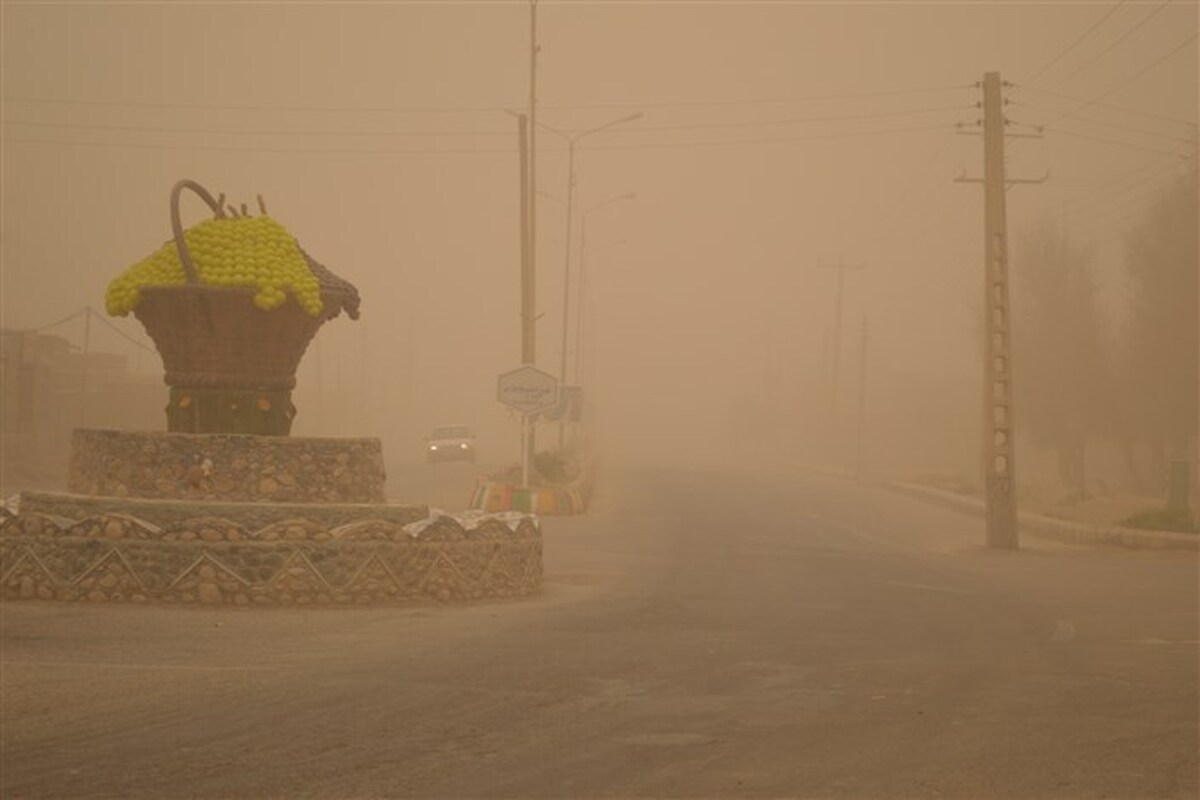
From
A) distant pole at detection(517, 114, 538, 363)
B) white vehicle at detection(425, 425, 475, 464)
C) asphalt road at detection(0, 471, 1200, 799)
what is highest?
distant pole at detection(517, 114, 538, 363)

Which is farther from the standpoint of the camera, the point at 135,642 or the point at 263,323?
the point at 263,323

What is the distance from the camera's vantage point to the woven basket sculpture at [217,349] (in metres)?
17.6

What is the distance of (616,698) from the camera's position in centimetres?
1145

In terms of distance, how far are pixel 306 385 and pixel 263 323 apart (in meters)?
91.5

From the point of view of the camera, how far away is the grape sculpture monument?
1581 centimetres

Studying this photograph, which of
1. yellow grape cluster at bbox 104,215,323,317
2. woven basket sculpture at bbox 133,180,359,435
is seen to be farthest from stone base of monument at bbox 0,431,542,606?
yellow grape cluster at bbox 104,215,323,317

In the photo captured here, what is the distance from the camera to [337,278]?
62.7 ft

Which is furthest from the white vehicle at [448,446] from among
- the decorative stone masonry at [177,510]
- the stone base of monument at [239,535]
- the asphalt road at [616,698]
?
the decorative stone masonry at [177,510]

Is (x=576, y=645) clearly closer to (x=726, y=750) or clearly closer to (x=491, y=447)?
(x=726, y=750)

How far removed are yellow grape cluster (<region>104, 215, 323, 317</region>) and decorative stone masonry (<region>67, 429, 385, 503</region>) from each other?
5.04 ft

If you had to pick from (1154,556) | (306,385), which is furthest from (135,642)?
(306,385)

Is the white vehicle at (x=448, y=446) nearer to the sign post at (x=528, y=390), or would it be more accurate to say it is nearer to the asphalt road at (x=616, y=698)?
the sign post at (x=528, y=390)

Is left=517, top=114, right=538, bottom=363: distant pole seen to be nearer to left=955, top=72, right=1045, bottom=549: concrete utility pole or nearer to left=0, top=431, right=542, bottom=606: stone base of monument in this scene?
left=955, top=72, right=1045, bottom=549: concrete utility pole

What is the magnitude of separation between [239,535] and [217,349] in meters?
2.74
